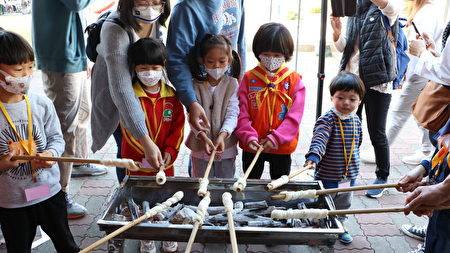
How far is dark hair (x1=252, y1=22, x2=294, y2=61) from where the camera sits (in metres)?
2.93

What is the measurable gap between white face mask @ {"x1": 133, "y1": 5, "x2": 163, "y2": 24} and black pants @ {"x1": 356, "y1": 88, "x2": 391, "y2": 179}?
2.24 meters

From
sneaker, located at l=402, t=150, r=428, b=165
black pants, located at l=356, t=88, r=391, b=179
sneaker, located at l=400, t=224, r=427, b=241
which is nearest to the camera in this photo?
sneaker, located at l=400, t=224, r=427, b=241

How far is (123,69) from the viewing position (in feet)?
8.40

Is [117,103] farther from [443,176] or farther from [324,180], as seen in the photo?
[443,176]

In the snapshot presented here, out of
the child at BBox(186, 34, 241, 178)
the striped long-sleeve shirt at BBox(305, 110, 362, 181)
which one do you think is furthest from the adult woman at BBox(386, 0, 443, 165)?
the child at BBox(186, 34, 241, 178)

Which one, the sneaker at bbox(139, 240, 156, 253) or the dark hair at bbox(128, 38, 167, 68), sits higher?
the dark hair at bbox(128, 38, 167, 68)

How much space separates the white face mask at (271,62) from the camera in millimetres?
2977

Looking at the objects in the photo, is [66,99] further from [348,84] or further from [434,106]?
[434,106]

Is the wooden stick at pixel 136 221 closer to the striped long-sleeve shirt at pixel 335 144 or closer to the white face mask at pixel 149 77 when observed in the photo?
the white face mask at pixel 149 77

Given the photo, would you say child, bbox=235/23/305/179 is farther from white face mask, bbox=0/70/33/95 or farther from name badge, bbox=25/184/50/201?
white face mask, bbox=0/70/33/95

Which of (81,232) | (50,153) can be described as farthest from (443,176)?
(81,232)

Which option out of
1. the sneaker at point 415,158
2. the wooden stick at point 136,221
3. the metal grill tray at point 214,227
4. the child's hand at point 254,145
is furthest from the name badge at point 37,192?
the sneaker at point 415,158

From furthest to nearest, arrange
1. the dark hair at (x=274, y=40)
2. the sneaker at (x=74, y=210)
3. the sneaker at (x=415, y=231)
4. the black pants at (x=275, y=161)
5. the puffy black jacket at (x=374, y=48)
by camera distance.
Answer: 1. the puffy black jacket at (x=374, y=48)
2. the sneaker at (x=74, y=210)
3. the sneaker at (x=415, y=231)
4. the black pants at (x=275, y=161)
5. the dark hair at (x=274, y=40)

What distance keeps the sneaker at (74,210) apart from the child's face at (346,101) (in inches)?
96.2
